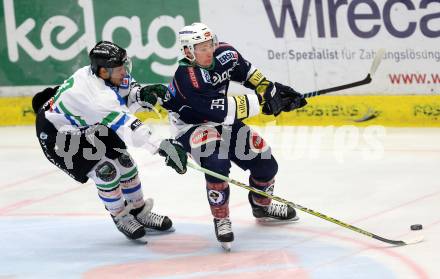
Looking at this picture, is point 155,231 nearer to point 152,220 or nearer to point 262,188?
point 152,220

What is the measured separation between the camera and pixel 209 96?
495 centimetres

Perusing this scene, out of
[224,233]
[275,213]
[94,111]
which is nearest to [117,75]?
[94,111]

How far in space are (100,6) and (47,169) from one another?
1961 millimetres

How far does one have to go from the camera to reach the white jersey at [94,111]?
467 centimetres

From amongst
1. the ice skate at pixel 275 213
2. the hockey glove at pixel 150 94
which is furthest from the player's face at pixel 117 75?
the ice skate at pixel 275 213

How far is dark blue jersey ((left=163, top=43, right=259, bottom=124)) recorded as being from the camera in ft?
16.2

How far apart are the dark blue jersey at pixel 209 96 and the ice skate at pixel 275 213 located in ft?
2.17

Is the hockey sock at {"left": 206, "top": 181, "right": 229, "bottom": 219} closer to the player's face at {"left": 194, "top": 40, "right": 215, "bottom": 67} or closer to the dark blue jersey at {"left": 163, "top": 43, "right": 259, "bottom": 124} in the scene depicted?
the dark blue jersey at {"left": 163, "top": 43, "right": 259, "bottom": 124}

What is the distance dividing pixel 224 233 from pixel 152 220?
0.60 meters

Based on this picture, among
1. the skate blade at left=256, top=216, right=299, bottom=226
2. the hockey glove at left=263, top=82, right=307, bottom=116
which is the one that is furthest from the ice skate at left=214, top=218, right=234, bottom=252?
the hockey glove at left=263, top=82, right=307, bottom=116

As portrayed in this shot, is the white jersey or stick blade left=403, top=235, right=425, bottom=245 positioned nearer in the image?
the white jersey

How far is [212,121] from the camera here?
16.6ft

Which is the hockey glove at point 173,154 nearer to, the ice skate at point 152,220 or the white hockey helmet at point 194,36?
the white hockey helmet at point 194,36

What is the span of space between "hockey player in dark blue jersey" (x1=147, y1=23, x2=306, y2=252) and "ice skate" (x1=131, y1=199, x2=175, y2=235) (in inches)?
17.5
